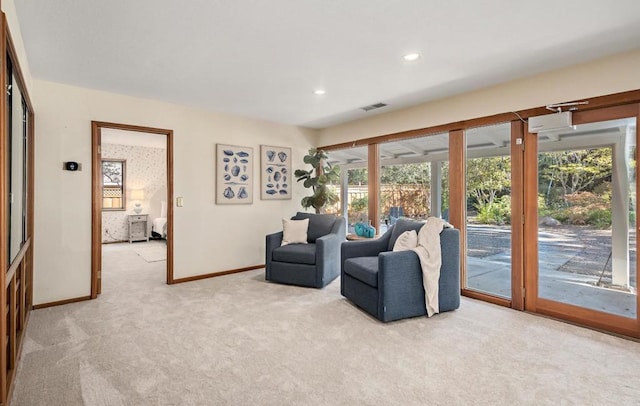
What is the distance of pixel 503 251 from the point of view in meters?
3.65

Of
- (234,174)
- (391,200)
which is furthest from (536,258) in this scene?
(234,174)

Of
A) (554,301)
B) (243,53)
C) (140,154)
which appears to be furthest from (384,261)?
(140,154)

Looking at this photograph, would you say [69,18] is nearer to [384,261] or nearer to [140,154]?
[384,261]

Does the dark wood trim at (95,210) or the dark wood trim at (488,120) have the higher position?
the dark wood trim at (488,120)

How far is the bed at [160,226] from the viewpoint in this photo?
7796 mm

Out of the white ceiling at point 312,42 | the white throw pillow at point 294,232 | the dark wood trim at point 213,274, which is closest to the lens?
the white ceiling at point 312,42

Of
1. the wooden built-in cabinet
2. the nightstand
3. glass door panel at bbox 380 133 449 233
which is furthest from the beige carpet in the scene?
the nightstand

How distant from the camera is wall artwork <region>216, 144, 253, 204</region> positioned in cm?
477

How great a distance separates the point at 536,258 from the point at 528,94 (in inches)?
65.5

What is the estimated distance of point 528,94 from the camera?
330cm

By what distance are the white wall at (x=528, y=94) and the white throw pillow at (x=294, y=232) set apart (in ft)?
5.90

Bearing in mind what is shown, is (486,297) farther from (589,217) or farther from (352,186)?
(352,186)

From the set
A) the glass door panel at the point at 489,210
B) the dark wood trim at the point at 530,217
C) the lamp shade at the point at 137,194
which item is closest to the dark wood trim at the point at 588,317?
the dark wood trim at the point at 530,217

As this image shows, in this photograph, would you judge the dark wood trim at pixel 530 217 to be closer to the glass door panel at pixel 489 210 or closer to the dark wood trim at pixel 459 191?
the glass door panel at pixel 489 210
